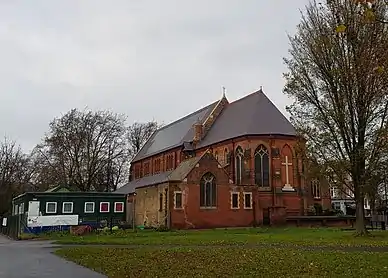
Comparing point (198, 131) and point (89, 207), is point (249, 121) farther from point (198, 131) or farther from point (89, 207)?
point (89, 207)

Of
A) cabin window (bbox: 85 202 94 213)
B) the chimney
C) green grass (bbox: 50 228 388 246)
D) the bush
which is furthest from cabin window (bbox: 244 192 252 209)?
cabin window (bbox: 85 202 94 213)

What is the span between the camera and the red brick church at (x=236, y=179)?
4650 centimetres

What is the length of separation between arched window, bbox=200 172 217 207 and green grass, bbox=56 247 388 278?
1074 inches

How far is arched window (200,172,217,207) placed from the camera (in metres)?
47.1

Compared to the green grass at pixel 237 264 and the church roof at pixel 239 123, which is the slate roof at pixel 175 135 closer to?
the church roof at pixel 239 123

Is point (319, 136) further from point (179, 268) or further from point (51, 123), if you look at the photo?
point (51, 123)

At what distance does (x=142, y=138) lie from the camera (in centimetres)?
9106

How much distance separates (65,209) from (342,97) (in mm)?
30223

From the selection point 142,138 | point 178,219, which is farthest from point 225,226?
point 142,138

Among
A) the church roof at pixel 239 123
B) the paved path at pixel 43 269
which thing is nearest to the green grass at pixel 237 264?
the paved path at pixel 43 269

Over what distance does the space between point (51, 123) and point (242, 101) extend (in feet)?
90.9

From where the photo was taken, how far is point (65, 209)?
4903 centimetres

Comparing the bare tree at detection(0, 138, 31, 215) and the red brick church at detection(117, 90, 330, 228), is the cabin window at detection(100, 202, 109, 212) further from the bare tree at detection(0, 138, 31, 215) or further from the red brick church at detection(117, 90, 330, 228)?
the bare tree at detection(0, 138, 31, 215)

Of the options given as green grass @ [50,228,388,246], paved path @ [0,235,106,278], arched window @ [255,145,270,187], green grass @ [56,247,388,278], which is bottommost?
paved path @ [0,235,106,278]
